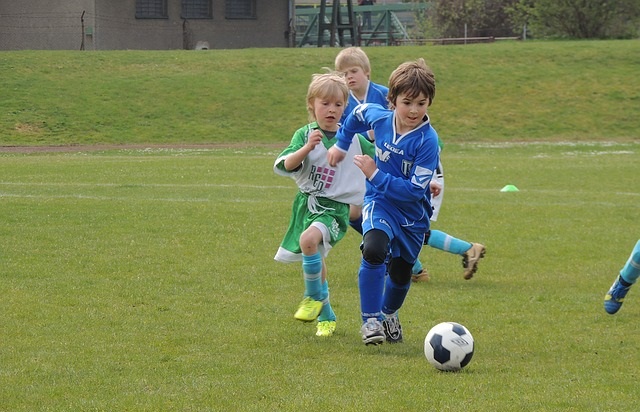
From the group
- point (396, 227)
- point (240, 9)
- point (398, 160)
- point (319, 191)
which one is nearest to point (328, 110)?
point (319, 191)

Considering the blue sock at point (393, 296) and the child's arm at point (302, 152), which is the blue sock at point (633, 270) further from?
the child's arm at point (302, 152)

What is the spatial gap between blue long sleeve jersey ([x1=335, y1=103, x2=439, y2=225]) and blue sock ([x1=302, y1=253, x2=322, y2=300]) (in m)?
0.56

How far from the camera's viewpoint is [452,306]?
769cm

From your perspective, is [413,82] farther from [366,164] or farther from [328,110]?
[328,110]

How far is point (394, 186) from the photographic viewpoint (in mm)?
6078

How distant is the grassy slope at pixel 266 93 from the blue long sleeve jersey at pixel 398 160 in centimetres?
2369

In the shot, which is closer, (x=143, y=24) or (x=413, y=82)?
(x=413, y=82)

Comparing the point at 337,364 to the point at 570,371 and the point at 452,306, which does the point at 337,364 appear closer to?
the point at 570,371

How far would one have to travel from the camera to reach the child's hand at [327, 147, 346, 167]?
6.45m

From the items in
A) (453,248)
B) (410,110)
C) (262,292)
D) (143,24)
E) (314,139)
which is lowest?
(262,292)

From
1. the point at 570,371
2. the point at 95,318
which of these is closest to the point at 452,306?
the point at 570,371

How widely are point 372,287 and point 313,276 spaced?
0.54 meters

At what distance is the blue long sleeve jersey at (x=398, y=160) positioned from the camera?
240 inches

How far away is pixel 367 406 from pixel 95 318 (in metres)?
2.75
